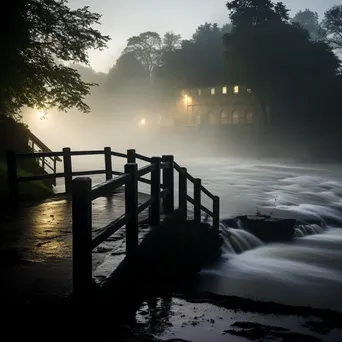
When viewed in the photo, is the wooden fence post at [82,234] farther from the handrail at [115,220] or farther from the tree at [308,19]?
the tree at [308,19]

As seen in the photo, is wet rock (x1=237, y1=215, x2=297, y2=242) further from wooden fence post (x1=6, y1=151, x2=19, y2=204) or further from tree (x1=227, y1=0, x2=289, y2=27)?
tree (x1=227, y1=0, x2=289, y2=27)

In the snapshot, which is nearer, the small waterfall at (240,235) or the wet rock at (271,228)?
the small waterfall at (240,235)

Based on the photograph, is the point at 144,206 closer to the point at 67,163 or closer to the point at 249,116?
the point at 67,163

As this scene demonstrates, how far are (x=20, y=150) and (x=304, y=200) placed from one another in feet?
55.2

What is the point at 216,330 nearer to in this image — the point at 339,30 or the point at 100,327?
the point at 100,327

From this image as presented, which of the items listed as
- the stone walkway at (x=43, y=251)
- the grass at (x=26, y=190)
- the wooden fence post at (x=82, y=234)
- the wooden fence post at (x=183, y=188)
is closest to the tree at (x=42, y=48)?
the grass at (x=26, y=190)

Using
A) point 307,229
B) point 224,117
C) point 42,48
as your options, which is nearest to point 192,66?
point 224,117

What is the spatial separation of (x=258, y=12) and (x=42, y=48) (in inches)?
1857

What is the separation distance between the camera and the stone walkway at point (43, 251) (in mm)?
4312

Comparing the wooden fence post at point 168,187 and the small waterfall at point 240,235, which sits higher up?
the wooden fence post at point 168,187

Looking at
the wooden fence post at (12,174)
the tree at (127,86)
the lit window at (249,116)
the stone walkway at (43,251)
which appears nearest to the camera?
the stone walkway at (43,251)

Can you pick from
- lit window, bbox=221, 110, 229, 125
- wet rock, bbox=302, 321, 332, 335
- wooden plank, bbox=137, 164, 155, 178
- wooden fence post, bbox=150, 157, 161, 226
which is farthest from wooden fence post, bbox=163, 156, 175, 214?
lit window, bbox=221, 110, 229, 125

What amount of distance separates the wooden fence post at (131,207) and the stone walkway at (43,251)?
0.21 m

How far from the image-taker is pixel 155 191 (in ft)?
22.5
